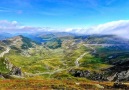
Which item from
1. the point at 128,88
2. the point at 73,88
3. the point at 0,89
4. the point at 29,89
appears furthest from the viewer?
the point at 128,88

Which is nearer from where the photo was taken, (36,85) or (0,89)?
(0,89)

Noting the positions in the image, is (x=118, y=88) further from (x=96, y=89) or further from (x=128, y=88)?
(x=96, y=89)

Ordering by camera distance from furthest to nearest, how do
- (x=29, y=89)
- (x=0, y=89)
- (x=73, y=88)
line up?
(x=73, y=88), (x=29, y=89), (x=0, y=89)

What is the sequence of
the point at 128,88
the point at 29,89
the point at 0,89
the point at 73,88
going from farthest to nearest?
the point at 128,88, the point at 73,88, the point at 29,89, the point at 0,89

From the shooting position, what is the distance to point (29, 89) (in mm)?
75062

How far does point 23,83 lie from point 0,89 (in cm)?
1743

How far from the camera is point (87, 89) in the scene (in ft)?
271

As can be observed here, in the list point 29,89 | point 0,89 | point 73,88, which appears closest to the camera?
point 0,89

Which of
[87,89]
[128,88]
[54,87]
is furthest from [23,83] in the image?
[128,88]

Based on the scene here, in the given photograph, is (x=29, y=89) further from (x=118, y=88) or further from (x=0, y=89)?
(x=118, y=88)

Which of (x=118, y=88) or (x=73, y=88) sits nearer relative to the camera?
(x=73, y=88)

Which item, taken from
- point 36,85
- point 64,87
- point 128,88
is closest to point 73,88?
point 64,87

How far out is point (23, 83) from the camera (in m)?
87.3

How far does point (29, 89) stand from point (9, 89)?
20.0ft
